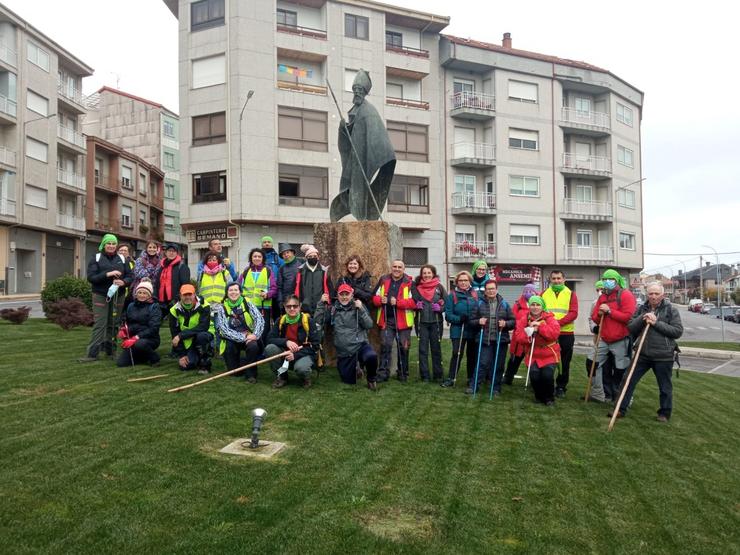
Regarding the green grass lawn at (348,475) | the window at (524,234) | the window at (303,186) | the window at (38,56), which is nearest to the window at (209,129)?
the window at (303,186)

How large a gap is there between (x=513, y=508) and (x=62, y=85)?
1608 inches

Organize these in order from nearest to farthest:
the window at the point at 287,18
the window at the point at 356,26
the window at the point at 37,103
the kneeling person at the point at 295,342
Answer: the kneeling person at the point at 295,342, the window at the point at 287,18, the window at the point at 356,26, the window at the point at 37,103

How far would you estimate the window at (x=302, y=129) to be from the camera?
26.0 meters

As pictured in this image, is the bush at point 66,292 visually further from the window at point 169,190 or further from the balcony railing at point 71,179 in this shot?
the window at point 169,190

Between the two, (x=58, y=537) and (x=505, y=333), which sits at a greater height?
(x=505, y=333)

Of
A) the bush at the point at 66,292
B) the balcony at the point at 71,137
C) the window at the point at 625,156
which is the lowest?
the bush at the point at 66,292

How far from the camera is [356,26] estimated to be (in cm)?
2777

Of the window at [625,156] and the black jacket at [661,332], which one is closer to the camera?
the black jacket at [661,332]

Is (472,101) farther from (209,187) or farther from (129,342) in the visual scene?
(129,342)

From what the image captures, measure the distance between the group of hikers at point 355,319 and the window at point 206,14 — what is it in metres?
20.5

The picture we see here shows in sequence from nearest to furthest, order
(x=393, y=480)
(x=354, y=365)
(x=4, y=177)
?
(x=393, y=480) → (x=354, y=365) → (x=4, y=177)

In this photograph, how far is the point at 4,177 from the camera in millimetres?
30297

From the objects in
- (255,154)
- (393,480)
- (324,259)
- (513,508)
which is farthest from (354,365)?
(255,154)

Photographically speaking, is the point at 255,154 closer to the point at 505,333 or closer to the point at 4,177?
the point at 4,177
